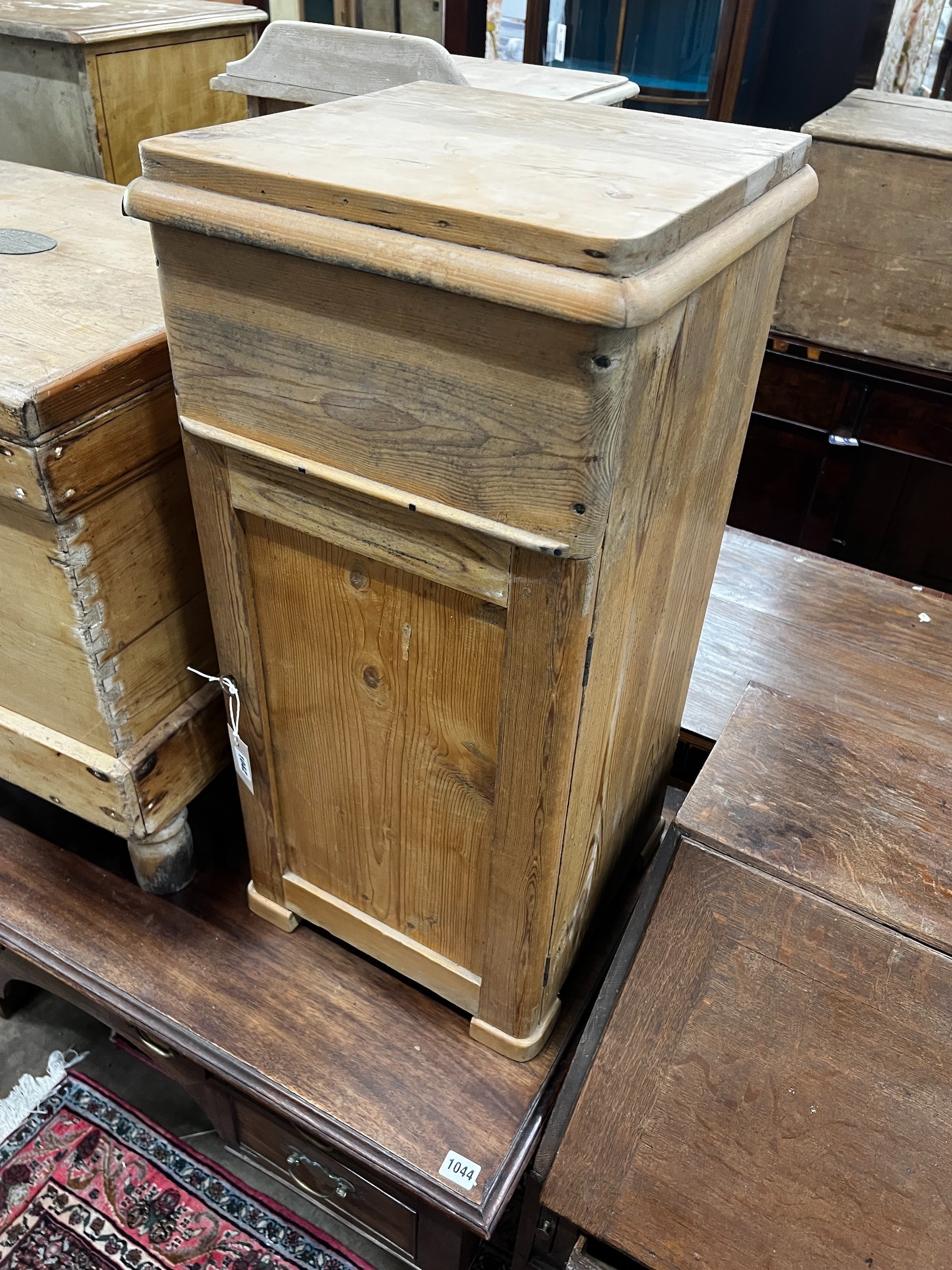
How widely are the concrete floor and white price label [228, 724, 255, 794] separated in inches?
27.5

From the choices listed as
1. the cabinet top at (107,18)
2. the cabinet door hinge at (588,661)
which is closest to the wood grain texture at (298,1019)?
the cabinet door hinge at (588,661)

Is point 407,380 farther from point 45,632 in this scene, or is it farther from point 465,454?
point 45,632

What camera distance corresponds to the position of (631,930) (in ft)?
3.41

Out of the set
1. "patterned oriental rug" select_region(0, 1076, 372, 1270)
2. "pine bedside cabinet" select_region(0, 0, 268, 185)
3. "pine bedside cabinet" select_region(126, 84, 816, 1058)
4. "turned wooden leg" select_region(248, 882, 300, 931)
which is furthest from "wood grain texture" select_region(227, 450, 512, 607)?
"pine bedside cabinet" select_region(0, 0, 268, 185)

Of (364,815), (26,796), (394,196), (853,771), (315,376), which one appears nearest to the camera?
(394,196)

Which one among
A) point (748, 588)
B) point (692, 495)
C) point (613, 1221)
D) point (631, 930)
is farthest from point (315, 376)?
point (748, 588)

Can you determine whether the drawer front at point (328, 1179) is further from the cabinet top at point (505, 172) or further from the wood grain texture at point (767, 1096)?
the cabinet top at point (505, 172)

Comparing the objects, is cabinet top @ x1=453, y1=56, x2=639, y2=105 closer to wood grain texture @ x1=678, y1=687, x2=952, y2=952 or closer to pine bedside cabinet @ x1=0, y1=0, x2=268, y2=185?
pine bedside cabinet @ x1=0, y1=0, x2=268, y2=185

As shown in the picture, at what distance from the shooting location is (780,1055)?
913mm

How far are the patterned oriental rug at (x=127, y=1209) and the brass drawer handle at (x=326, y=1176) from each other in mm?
138

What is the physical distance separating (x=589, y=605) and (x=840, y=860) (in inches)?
20.5

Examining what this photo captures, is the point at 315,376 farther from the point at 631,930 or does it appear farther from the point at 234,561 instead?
the point at 631,930

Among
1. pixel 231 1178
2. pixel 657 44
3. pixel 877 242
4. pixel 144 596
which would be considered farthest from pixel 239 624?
pixel 657 44

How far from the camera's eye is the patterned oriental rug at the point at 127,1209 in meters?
1.30
